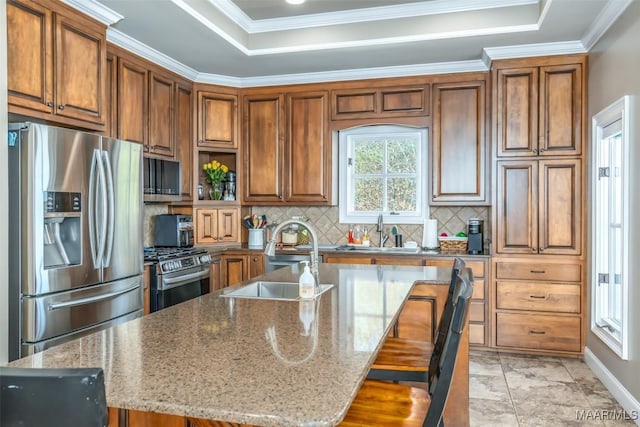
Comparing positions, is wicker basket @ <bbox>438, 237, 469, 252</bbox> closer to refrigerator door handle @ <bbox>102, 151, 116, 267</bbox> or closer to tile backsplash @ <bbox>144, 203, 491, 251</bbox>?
tile backsplash @ <bbox>144, 203, 491, 251</bbox>

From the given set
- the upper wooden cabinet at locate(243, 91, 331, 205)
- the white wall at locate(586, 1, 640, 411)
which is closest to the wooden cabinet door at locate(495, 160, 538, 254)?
the white wall at locate(586, 1, 640, 411)

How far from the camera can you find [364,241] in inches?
187

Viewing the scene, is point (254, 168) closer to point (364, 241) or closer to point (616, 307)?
point (364, 241)

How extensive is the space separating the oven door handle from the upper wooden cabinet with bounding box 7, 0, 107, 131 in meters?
1.22

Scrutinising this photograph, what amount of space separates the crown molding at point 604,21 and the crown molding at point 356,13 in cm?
46

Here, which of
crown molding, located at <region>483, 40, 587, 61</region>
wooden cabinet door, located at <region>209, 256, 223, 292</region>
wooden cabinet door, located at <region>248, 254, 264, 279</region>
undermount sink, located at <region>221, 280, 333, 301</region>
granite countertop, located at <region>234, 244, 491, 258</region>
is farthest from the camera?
wooden cabinet door, located at <region>248, 254, 264, 279</region>

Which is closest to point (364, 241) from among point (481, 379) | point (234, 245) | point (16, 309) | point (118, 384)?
point (234, 245)

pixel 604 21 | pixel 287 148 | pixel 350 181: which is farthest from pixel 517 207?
pixel 287 148

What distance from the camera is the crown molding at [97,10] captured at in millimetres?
2947

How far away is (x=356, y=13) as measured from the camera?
387 cm

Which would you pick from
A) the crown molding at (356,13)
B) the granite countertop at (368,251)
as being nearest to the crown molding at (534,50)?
the crown molding at (356,13)

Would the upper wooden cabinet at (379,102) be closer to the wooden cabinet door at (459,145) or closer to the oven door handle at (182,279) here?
the wooden cabinet door at (459,145)

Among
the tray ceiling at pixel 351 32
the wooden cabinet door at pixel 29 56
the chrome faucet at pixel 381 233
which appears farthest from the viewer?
the chrome faucet at pixel 381 233

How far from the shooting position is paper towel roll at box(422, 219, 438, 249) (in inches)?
179
